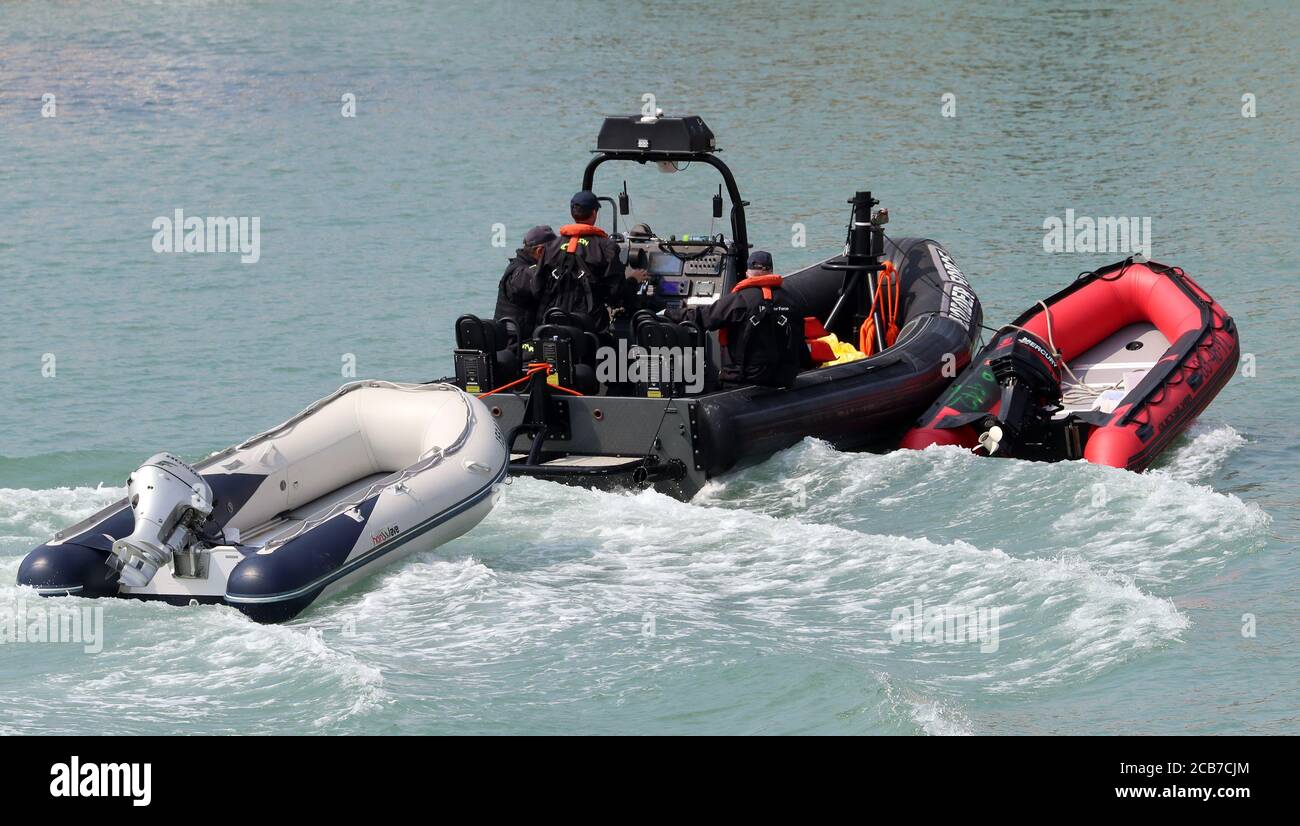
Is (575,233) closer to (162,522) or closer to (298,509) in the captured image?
(298,509)

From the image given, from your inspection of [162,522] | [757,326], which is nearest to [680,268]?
[757,326]

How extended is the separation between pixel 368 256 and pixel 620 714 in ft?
35.5

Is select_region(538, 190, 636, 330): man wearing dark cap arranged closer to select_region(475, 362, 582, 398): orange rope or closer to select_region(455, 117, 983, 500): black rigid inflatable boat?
select_region(455, 117, 983, 500): black rigid inflatable boat

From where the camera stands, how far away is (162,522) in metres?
6.68

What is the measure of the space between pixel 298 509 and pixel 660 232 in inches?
124

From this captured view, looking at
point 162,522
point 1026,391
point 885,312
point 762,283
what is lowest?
point 162,522

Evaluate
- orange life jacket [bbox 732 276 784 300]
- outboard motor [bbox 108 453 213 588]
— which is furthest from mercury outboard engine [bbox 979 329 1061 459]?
outboard motor [bbox 108 453 213 588]

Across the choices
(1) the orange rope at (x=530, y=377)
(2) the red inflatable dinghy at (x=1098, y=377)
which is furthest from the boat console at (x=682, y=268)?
(2) the red inflatable dinghy at (x=1098, y=377)

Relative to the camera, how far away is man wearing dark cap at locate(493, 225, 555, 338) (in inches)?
358

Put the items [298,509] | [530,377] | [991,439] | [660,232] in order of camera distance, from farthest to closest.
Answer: [660,232] → [991,439] → [530,377] → [298,509]

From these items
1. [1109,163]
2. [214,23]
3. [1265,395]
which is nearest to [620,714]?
[1265,395]
